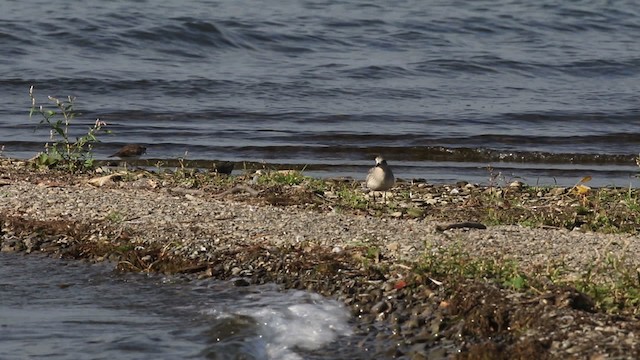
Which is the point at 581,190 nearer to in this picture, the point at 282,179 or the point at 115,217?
the point at 282,179

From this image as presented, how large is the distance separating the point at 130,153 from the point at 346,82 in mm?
6862

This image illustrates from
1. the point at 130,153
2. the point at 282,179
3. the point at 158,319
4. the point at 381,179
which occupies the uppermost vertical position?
the point at 381,179

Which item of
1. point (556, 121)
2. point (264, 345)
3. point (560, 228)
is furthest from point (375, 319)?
point (556, 121)

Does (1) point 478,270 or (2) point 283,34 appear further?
(2) point 283,34

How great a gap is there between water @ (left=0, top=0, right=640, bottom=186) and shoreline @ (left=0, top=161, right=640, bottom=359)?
4.25m

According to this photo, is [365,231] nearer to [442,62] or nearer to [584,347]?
[584,347]

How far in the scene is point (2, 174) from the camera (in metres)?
11.5

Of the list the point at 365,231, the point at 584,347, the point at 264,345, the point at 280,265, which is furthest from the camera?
the point at 365,231

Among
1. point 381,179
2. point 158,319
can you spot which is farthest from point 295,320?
point 381,179

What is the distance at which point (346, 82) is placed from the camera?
20984mm

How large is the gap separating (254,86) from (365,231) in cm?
1156

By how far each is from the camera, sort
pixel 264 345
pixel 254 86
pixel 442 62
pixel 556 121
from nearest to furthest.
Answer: pixel 264 345
pixel 556 121
pixel 254 86
pixel 442 62

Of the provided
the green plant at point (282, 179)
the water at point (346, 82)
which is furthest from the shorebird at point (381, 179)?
the water at point (346, 82)

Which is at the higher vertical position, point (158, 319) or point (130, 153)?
point (158, 319)
